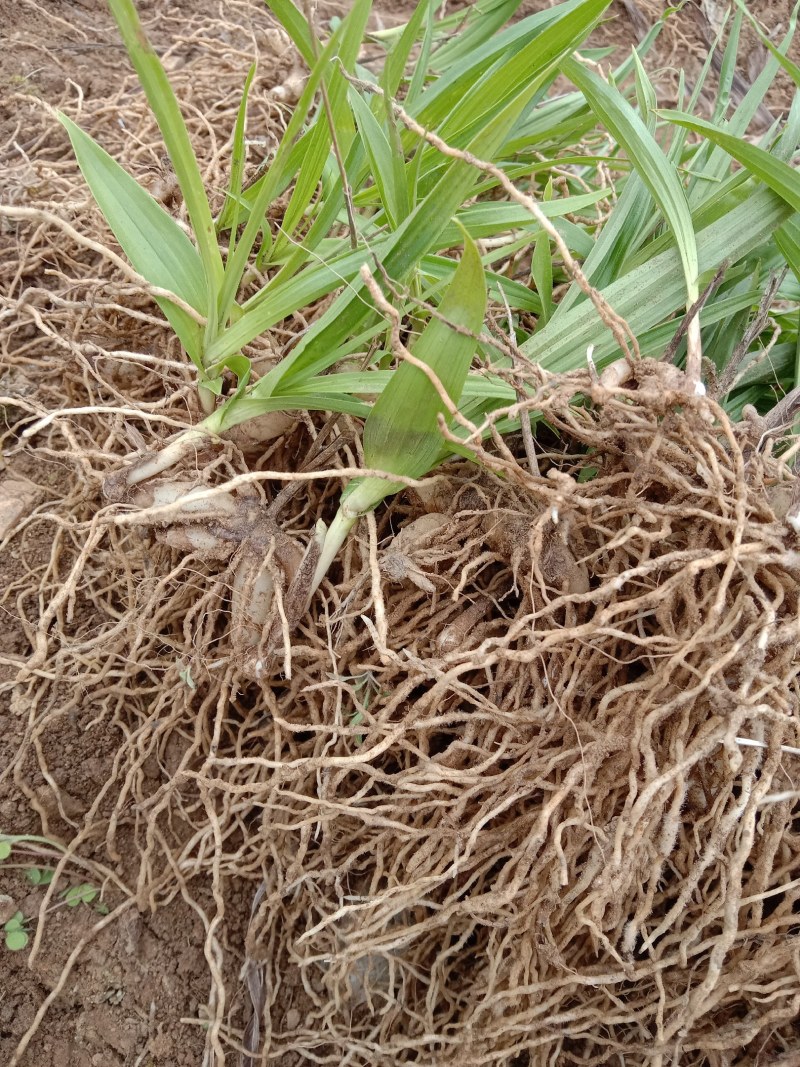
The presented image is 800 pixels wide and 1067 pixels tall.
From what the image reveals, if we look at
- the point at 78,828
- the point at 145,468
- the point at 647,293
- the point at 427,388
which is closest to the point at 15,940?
the point at 78,828

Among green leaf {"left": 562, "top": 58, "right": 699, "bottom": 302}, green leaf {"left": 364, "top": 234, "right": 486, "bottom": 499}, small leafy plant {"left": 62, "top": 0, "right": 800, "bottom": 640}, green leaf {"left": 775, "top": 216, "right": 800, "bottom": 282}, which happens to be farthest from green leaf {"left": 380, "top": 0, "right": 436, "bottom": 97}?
green leaf {"left": 775, "top": 216, "right": 800, "bottom": 282}

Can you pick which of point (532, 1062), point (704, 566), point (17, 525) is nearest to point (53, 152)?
point (17, 525)

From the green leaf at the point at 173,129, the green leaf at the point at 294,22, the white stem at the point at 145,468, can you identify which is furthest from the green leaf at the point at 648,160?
the white stem at the point at 145,468

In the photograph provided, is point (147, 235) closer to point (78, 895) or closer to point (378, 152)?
point (378, 152)

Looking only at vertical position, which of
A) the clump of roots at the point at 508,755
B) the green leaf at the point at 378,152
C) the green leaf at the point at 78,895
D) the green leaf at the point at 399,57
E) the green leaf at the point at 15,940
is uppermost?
the green leaf at the point at 399,57

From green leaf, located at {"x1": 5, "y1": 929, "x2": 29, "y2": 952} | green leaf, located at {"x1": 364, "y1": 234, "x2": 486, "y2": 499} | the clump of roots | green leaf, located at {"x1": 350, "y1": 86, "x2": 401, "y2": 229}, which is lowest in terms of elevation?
green leaf, located at {"x1": 5, "y1": 929, "x2": 29, "y2": 952}

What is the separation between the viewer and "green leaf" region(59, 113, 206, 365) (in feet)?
2.25

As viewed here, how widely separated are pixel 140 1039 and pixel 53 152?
49.4 inches

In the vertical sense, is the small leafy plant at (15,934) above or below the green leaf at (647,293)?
below

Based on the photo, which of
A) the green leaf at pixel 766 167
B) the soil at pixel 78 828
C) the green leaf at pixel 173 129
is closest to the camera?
the green leaf at pixel 173 129

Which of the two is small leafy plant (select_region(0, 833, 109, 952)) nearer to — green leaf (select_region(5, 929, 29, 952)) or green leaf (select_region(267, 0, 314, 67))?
green leaf (select_region(5, 929, 29, 952))

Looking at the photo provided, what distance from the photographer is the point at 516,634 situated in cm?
61

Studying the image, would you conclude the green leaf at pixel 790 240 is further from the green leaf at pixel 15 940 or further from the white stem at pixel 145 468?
the green leaf at pixel 15 940

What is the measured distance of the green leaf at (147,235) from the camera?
2.25 ft
